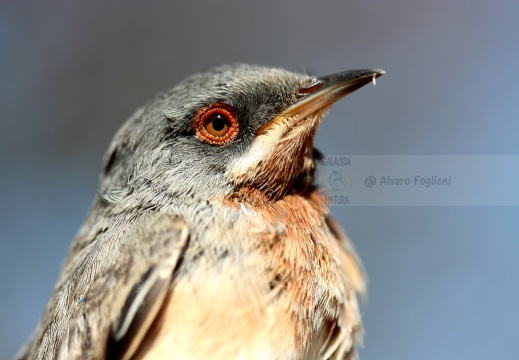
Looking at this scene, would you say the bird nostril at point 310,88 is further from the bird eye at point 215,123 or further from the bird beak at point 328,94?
the bird eye at point 215,123

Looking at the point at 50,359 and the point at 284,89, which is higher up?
the point at 284,89

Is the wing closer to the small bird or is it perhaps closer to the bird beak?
the small bird

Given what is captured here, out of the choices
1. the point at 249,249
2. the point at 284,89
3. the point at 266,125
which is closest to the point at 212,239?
the point at 249,249

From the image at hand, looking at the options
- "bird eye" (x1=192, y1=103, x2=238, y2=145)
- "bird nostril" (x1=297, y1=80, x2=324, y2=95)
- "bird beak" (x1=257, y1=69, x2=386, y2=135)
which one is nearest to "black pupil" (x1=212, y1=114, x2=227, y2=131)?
"bird eye" (x1=192, y1=103, x2=238, y2=145)

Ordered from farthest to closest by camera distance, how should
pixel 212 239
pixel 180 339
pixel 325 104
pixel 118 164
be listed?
pixel 118 164, pixel 325 104, pixel 212 239, pixel 180 339

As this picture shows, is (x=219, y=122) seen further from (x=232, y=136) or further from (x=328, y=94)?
(x=328, y=94)

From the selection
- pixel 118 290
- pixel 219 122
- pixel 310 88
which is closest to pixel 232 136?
pixel 219 122

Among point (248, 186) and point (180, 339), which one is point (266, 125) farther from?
point (180, 339)
